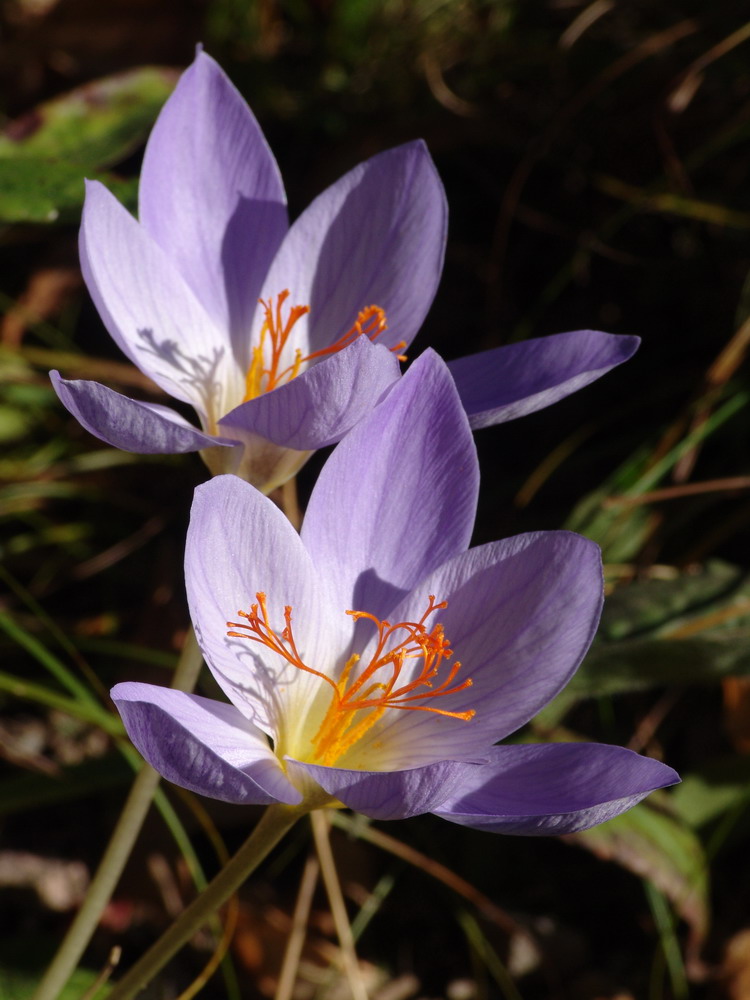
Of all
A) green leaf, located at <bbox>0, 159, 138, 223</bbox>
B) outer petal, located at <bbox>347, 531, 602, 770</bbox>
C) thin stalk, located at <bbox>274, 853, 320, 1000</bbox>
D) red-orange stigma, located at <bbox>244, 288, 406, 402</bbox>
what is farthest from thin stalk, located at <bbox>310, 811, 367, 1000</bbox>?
green leaf, located at <bbox>0, 159, 138, 223</bbox>

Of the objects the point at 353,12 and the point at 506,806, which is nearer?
the point at 506,806

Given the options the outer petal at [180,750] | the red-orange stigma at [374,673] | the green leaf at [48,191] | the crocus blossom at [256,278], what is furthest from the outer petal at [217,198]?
the outer petal at [180,750]

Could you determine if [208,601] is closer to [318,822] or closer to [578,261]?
[318,822]

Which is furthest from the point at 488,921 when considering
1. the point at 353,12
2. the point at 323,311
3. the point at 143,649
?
the point at 353,12

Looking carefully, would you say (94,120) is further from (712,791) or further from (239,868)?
→ (712,791)

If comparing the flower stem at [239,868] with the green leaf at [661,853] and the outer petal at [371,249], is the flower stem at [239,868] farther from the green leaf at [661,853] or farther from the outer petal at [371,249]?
the green leaf at [661,853]

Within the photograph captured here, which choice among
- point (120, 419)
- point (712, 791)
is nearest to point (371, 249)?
point (120, 419)

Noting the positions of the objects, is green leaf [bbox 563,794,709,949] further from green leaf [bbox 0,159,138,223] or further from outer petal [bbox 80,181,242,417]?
green leaf [bbox 0,159,138,223]
